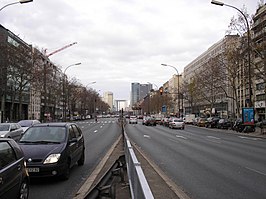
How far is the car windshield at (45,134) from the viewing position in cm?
1024

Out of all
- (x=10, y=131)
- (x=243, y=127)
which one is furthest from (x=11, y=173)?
(x=243, y=127)

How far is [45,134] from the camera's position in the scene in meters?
10.5

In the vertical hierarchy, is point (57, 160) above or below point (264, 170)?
above

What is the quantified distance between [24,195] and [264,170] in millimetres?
7946

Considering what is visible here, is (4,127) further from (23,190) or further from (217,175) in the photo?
(23,190)

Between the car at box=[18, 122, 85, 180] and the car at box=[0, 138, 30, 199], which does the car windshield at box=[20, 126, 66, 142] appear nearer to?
the car at box=[18, 122, 85, 180]

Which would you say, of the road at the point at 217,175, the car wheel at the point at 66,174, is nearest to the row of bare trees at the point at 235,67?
the road at the point at 217,175

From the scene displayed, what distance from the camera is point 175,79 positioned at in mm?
157625

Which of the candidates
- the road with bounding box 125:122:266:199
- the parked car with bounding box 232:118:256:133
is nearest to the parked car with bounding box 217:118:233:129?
the parked car with bounding box 232:118:256:133

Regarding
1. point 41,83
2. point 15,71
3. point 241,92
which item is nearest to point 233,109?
point 241,92

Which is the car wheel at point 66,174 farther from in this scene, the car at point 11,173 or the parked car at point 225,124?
the parked car at point 225,124

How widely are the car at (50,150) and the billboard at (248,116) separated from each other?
28407 mm

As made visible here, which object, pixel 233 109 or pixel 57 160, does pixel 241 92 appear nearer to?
pixel 233 109

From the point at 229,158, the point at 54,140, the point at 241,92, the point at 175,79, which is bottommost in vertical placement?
the point at 229,158
